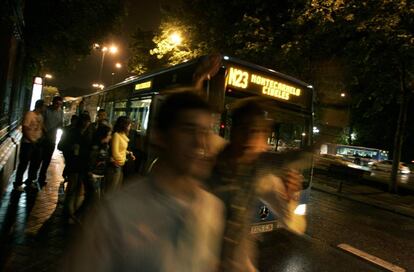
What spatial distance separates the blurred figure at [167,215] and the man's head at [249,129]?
3.13 ft

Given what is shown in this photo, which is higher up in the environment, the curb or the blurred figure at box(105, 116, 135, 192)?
the blurred figure at box(105, 116, 135, 192)

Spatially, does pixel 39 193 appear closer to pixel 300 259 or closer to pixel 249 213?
pixel 300 259

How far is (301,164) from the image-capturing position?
2.50 meters

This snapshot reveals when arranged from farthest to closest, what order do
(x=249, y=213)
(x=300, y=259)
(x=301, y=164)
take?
(x=300, y=259), (x=301, y=164), (x=249, y=213)

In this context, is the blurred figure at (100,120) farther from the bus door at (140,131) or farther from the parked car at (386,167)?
the parked car at (386,167)

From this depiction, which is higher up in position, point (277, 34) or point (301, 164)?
point (277, 34)

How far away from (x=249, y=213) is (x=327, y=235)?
6059 millimetres

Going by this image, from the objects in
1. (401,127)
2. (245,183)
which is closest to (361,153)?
(401,127)

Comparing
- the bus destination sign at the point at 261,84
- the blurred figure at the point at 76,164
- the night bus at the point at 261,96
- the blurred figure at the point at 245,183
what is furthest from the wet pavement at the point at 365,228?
the blurred figure at the point at 245,183

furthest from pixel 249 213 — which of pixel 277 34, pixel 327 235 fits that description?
pixel 277 34

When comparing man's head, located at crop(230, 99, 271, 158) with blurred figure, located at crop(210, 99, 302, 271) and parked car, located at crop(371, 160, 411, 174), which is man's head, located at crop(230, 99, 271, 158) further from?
parked car, located at crop(371, 160, 411, 174)

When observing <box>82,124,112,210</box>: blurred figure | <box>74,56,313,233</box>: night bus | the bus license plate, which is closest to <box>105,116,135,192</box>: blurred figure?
<box>82,124,112,210</box>: blurred figure

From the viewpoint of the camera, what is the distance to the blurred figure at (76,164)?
631cm

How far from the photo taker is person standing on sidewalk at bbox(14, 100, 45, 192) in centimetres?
774
